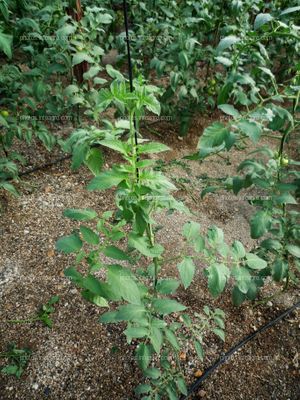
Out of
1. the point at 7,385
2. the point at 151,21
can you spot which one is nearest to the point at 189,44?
the point at 151,21

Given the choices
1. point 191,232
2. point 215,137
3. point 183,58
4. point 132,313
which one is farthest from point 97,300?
point 183,58

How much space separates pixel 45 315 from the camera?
1.64 meters

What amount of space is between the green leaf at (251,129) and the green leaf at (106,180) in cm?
37

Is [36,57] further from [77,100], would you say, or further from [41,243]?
[41,243]

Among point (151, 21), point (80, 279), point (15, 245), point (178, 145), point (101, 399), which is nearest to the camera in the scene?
point (80, 279)

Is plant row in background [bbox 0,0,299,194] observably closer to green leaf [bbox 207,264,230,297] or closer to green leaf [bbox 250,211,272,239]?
green leaf [bbox 250,211,272,239]

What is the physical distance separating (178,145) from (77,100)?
1.06 metres

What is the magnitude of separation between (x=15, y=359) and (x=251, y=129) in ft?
4.50

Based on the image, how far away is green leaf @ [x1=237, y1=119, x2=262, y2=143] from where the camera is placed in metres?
0.94

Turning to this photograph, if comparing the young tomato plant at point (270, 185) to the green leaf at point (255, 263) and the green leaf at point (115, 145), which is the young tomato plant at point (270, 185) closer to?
the green leaf at point (255, 263)

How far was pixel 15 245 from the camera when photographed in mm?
1940

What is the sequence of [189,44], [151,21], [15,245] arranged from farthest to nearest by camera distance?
1. [151,21]
2. [189,44]
3. [15,245]

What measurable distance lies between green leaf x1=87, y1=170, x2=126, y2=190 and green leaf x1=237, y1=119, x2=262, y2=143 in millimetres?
367

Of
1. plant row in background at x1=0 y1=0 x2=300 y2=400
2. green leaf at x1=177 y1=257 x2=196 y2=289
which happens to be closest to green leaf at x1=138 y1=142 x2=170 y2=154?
plant row in background at x1=0 y1=0 x2=300 y2=400
